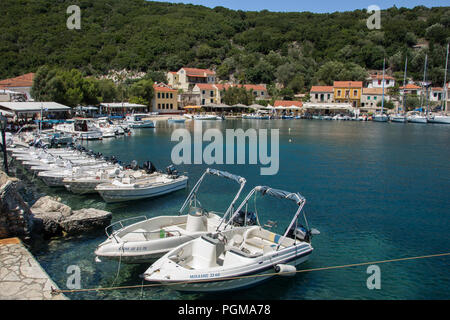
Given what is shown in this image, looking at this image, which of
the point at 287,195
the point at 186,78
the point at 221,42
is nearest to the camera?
the point at 287,195

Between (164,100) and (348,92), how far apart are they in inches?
2088

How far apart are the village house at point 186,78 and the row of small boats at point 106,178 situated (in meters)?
83.1

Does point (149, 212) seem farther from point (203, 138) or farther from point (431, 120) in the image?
point (431, 120)

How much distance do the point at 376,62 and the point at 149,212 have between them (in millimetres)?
128501

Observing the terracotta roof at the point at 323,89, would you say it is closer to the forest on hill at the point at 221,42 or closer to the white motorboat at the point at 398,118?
the forest on hill at the point at 221,42

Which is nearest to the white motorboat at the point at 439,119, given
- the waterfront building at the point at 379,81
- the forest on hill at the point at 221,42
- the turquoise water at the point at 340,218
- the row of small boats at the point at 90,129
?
the waterfront building at the point at 379,81

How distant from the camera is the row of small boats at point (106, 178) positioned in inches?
851

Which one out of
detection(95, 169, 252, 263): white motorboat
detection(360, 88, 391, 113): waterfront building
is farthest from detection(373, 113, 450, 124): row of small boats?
detection(95, 169, 252, 263): white motorboat

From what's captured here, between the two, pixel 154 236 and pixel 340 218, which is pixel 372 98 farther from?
pixel 154 236

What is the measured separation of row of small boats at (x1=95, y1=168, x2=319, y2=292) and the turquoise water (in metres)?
0.77

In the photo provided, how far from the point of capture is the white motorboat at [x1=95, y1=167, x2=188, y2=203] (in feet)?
69.6

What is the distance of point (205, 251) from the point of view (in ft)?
41.4

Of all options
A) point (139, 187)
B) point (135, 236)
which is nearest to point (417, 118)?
point (139, 187)
